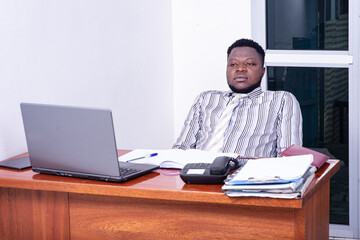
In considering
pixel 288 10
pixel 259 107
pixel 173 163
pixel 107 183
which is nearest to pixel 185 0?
pixel 288 10

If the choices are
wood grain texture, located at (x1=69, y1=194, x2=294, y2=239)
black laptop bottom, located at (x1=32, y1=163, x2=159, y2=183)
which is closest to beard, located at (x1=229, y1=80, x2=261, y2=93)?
black laptop bottom, located at (x1=32, y1=163, x2=159, y2=183)

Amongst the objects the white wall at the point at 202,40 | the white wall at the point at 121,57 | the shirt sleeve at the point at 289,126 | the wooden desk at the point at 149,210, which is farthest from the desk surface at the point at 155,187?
the white wall at the point at 202,40

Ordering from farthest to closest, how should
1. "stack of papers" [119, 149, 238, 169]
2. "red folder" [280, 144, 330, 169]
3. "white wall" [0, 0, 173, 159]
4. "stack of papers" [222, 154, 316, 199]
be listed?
"white wall" [0, 0, 173, 159]
"stack of papers" [119, 149, 238, 169]
"red folder" [280, 144, 330, 169]
"stack of papers" [222, 154, 316, 199]

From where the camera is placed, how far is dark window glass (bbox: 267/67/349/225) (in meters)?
3.79

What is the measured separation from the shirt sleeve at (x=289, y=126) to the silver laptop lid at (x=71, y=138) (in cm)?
120

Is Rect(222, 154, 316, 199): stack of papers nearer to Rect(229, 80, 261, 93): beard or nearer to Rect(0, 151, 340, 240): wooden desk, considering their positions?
Rect(0, 151, 340, 240): wooden desk

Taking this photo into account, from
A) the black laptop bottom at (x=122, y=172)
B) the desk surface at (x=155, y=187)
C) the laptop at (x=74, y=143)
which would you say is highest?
the laptop at (x=74, y=143)

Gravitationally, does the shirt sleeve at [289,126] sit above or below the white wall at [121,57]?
below

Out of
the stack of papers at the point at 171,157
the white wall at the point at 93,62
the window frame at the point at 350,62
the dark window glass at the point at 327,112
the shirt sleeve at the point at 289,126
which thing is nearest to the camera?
the stack of papers at the point at 171,157

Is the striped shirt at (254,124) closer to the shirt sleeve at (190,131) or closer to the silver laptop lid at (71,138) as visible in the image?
the shirt sleeve at (190,131)

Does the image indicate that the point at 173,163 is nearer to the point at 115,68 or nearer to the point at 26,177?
the point at 26,177

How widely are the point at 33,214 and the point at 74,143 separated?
1.24ft

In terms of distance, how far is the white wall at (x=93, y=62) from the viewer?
261 cm

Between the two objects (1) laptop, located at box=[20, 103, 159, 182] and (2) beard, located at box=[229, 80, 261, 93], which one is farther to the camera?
(2) beard, located at box=[229, 80, 261, 93]
